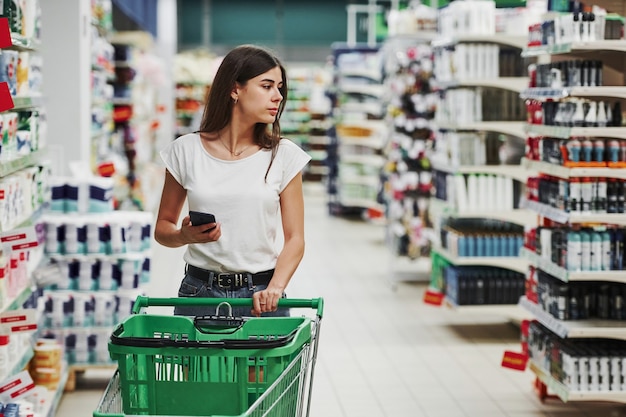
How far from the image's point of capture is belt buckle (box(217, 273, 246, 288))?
3664 mm

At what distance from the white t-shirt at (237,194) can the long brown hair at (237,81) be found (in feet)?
A: 0.20

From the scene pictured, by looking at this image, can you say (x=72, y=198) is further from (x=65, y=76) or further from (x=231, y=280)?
(x=231, y=280)

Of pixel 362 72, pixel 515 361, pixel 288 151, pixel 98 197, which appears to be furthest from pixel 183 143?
pixel 362 72

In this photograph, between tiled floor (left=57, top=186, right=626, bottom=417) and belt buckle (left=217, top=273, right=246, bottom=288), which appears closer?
belt buckle (left=217, top=273, right=246, bottom=288)

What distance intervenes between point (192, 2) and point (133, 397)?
25043 mm

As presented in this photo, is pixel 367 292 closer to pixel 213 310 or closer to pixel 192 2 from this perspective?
pixel 213 310

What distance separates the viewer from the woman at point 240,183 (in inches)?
142

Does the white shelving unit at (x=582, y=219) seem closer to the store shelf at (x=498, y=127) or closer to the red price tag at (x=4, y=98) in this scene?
the store shelf at (x=498, y=127)

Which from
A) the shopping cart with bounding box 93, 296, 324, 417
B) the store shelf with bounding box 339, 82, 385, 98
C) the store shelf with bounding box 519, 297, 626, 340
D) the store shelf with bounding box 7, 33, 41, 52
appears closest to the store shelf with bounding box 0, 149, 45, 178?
the store shelf with bounding box 7, 33, 41, 52

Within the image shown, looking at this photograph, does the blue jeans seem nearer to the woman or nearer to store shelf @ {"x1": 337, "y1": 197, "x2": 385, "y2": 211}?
Answer: the woman

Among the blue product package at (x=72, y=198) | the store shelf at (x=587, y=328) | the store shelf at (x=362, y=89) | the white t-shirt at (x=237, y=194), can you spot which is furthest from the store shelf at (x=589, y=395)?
the store shelf at (x=362, y=89)

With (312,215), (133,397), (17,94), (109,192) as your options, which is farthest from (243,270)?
(312,215)

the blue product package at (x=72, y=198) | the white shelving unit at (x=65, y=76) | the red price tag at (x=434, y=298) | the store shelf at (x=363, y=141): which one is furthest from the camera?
the store shelf at (x=363, y=141)

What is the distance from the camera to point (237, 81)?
143 inches
